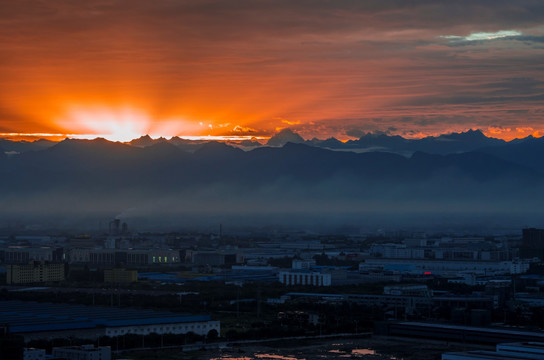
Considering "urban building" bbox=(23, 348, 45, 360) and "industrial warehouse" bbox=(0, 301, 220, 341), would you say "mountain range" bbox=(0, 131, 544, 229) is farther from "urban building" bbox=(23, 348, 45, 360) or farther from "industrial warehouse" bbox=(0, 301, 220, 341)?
"urban building" bbox=(23, 348, 45, 360)

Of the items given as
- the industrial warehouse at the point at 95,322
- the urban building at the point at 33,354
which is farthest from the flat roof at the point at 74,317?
the urban building at the point at 33,354

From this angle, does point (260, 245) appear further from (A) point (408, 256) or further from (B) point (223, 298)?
(B) point (223, 298)

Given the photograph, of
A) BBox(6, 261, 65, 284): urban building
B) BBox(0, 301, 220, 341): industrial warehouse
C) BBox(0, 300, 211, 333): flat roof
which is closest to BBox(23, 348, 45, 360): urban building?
BBox(0, 301, 220, 341): industrial warehouse

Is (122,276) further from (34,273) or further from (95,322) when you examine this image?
(95,322)

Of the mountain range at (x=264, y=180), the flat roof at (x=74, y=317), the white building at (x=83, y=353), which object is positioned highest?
the mountain range at (x=264, y=180)

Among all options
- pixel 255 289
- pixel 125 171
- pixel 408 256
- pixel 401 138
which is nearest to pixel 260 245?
pixel 408 256

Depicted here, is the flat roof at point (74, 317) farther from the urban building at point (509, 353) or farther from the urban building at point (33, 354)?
the urban building at point (509, 353)

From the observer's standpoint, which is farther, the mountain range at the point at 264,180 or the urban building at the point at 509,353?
the mountain range at the point at 264,180
